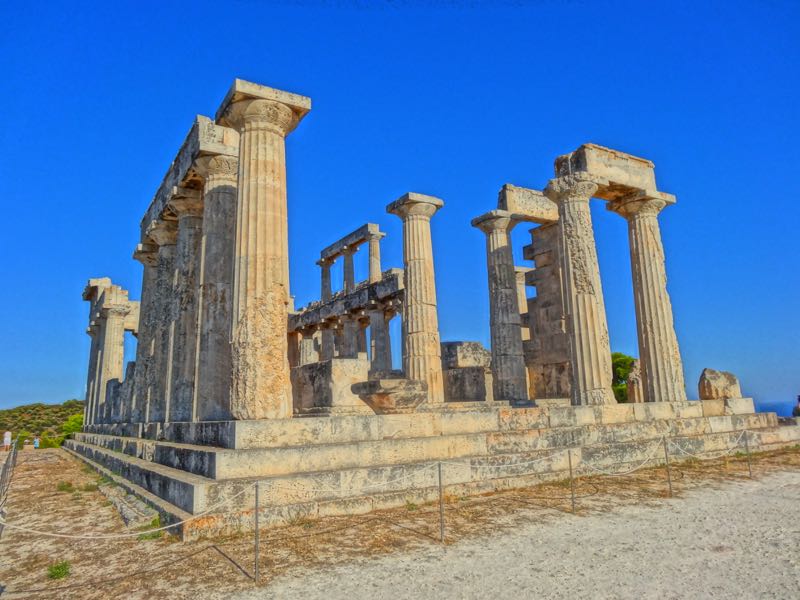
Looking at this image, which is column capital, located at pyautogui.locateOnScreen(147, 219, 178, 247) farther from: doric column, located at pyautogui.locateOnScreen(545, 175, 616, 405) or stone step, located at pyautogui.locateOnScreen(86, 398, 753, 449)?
doric column, located at pyautogui.locateOnScreen(545, 175, 616, 405)

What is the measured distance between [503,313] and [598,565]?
45.0 feet

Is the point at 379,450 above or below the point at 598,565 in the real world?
above

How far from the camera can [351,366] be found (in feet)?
38.0

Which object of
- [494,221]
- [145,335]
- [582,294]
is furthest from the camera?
[494,221]

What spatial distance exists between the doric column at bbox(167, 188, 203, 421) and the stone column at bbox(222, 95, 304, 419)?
3597mm

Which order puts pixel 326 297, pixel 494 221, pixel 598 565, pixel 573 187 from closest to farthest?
1. pixel 598 565
2. pixel 573 187
3. pixel 494 221
4. pixel 326 297

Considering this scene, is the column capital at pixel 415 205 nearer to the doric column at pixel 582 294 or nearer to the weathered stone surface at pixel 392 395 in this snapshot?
the doric column at pixel 582 294

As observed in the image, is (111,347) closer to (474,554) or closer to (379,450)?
(379,450)

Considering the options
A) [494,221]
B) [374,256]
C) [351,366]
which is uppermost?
[374,256]

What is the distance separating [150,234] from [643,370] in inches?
578

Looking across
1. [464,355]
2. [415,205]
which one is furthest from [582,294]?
[464,355]

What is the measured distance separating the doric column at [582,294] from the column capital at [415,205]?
388cm

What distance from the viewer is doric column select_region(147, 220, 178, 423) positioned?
1435cm

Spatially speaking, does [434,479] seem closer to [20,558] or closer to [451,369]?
[20,558]
